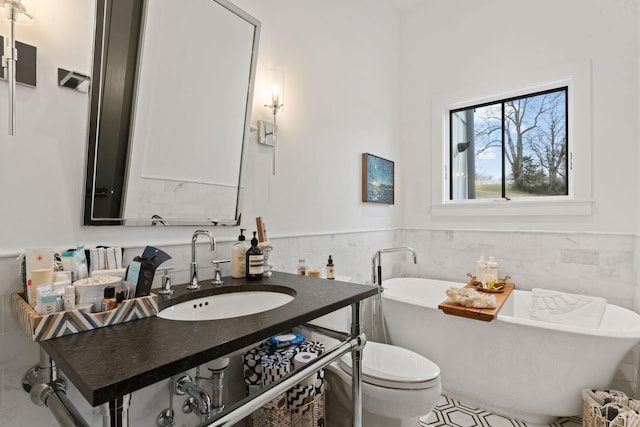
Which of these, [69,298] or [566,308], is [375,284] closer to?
[566,308]

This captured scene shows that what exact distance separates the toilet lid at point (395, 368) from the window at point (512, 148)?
1813 millimetres

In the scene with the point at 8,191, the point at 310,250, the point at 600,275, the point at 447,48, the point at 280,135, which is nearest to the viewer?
the point at 8,191

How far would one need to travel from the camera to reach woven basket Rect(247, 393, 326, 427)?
1.39m

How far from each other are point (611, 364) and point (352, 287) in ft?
5.15

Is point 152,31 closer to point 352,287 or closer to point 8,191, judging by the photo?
point 8,191

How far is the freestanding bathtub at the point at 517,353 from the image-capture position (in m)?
1.76

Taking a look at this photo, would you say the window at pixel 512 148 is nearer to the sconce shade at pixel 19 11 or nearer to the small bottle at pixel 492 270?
the small bottle at pixel 492 270

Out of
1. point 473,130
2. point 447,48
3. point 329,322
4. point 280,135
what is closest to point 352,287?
point 329,322

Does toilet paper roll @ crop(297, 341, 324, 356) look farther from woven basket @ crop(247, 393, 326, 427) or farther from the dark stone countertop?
the dark stone countertop

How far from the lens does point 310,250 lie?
204cm

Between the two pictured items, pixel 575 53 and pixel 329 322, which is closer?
pixel 329 322

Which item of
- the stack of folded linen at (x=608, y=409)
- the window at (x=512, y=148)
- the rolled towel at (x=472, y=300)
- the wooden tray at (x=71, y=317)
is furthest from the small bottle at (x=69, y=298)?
the window at (x=512, y=148)

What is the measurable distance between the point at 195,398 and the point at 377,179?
2075mm

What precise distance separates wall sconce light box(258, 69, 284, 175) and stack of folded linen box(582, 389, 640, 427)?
82.5 inches
